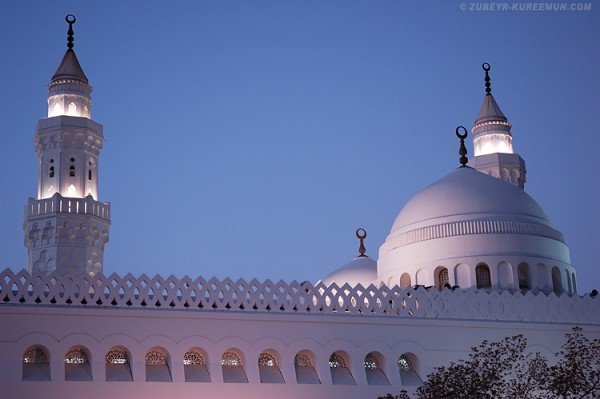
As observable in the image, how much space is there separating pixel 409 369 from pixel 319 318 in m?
2.39

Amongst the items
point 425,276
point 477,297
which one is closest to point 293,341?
point 477,297

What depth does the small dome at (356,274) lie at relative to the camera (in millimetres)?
29328

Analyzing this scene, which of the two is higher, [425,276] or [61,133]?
[61,133]

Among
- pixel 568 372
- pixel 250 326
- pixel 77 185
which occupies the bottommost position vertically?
pixel 568 372

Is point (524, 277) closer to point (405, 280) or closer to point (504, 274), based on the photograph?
point (504, 274)

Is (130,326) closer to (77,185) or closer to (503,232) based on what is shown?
(503,232)

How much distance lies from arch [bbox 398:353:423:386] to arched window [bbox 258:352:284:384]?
2669mm

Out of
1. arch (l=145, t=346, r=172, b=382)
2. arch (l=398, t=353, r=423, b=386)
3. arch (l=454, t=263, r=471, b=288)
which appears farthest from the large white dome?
arch (l=145, t=346, r=172, b=382)

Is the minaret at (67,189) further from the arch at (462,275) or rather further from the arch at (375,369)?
the arch at (375,369)

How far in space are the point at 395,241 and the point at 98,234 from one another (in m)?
9.77

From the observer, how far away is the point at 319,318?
63.5 feet

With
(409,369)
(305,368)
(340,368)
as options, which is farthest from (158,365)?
(409,369)

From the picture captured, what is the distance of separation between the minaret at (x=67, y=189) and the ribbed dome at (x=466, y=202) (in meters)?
9.69

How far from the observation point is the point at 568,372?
56.3 feet
